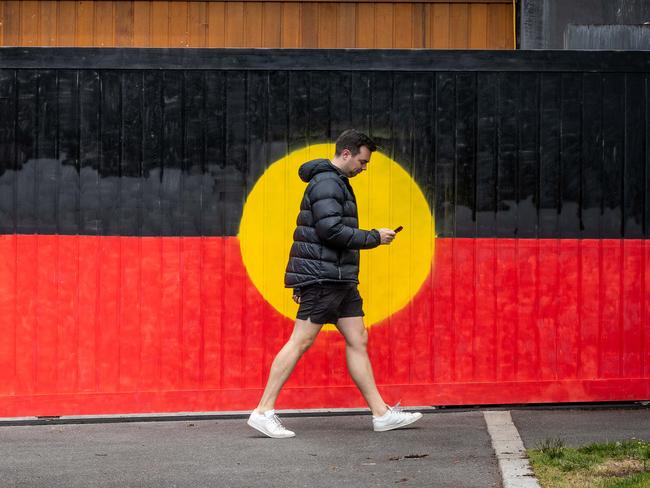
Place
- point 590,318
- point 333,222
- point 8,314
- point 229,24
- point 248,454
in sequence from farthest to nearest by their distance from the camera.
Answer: point 229,24 → point 590,318 → point 8,314 → point 333,222 → point 248,454

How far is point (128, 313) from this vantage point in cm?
820

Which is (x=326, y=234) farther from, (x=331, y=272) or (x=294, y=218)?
(x=294, y=218)

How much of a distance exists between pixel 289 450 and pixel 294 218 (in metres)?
1.79

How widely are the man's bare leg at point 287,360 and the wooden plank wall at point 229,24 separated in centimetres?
282

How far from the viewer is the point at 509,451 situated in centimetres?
681

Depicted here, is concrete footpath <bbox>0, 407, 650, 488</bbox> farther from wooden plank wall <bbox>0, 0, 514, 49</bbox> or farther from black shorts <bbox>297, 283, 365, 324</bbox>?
wooden plank wall <bbox>0, 0, 514, 49</bbox>

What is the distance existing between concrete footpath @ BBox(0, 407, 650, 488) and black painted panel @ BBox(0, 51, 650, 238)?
1.22 meters

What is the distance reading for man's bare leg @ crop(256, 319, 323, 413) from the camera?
7.41 meters

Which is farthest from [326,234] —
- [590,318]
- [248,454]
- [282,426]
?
[590,318]

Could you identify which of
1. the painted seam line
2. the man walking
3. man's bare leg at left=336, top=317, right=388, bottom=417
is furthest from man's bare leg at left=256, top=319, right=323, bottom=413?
the painted seam line

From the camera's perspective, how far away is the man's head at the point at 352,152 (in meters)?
7.47

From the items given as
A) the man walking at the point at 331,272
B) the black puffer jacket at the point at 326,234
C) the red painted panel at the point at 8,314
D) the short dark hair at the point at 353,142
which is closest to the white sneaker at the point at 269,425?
the man walking at the point at 331,272

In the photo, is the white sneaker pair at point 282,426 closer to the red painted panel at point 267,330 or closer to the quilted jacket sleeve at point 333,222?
the red painted panel at point 267,330

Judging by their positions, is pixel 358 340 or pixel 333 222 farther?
pixel 358 340
